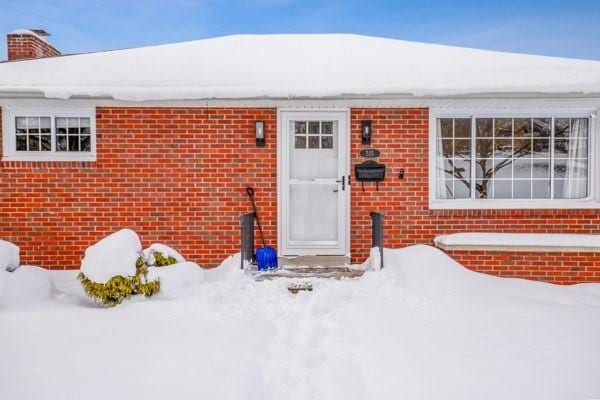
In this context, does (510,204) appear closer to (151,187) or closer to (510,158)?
(510,158)

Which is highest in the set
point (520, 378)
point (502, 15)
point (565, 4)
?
point (565, 4)

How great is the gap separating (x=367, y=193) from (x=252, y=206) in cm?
181

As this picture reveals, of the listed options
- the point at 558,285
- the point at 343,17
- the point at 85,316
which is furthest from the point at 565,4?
the point at 85,316

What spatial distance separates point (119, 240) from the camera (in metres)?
5.17

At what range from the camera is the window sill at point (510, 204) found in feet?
21.5

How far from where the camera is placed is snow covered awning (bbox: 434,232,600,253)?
630 centimetres

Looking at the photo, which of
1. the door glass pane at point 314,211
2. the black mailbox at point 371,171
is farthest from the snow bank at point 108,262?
the black mailbox at point 371,171

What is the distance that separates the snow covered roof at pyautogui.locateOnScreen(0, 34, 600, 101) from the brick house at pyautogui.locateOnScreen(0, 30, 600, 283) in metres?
0.08

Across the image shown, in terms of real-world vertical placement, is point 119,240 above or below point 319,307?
above

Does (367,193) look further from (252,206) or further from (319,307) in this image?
(319,307)

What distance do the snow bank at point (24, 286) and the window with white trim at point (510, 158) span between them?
565cm

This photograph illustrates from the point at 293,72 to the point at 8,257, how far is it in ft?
16.0

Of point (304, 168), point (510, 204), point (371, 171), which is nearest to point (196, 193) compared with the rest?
point (304, 168)

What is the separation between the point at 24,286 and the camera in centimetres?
506
